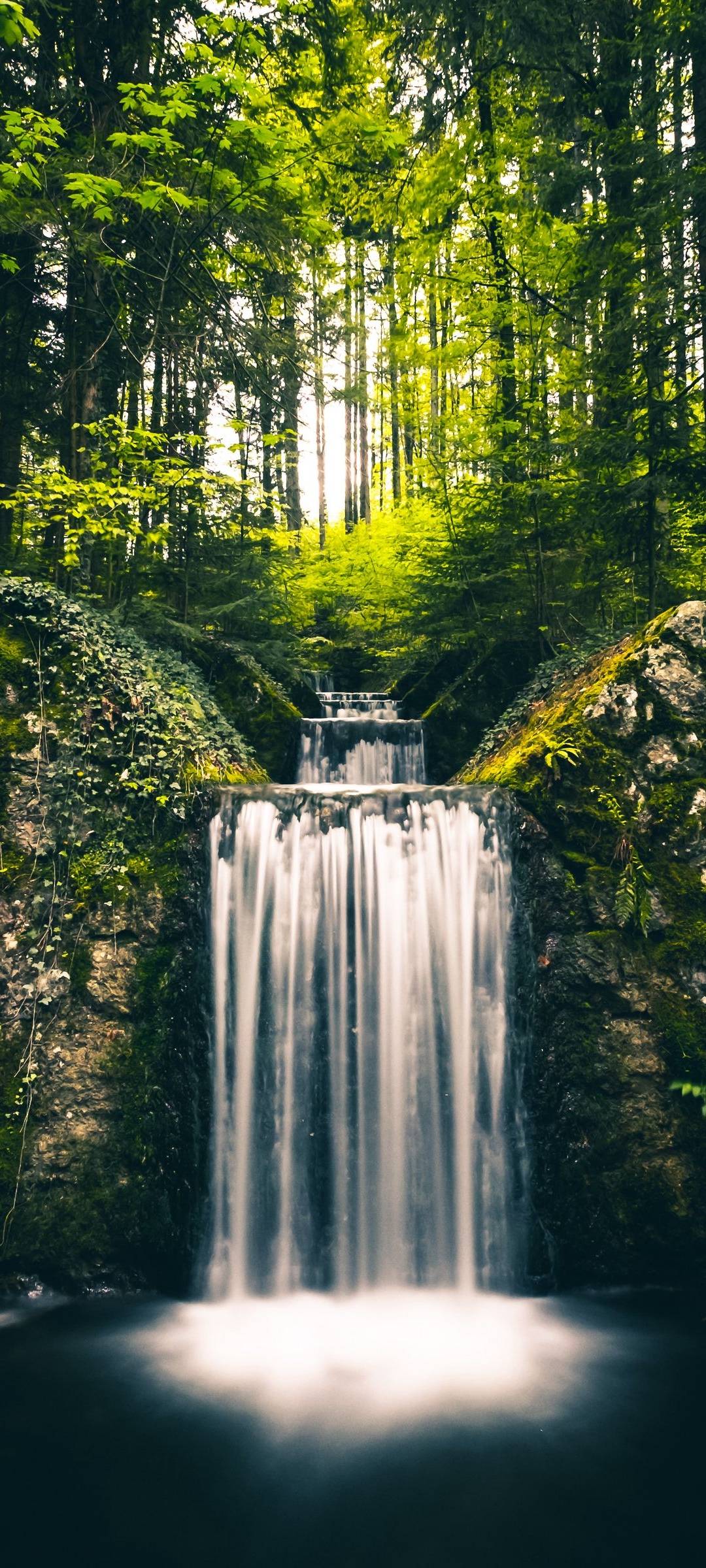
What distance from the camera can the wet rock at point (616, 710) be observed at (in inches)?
223

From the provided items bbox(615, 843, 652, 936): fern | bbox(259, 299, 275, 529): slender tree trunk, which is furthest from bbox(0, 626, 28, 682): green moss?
bbox(615, 843, 652, 936): fern

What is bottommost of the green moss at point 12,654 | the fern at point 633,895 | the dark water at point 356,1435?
the dark water at point 356,1435

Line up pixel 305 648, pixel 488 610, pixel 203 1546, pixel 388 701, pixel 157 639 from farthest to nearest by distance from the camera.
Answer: pixel 305 648
pixel 388 701
pixel 488 610
pixel 157 639
pixel 203 1546

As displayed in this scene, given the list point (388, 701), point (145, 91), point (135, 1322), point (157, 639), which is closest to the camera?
point (135, 1322)

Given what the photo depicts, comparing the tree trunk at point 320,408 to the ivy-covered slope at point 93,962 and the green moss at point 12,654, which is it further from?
the green moss at point 12,654

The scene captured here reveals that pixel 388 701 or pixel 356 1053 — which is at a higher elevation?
pixel 388 701

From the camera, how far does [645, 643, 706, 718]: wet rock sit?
5.68 m

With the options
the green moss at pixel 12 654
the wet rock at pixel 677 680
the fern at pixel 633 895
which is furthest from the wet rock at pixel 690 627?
the green moss at pixel 12 654

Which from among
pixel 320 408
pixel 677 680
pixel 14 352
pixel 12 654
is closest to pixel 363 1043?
pixel 677 680

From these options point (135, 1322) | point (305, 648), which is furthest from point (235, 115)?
point (135, 1322)

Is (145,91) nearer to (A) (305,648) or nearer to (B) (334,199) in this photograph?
(B) (334,199)

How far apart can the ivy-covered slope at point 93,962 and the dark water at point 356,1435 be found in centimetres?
56

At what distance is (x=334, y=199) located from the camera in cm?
974

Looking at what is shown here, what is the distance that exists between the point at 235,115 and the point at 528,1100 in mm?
10504
